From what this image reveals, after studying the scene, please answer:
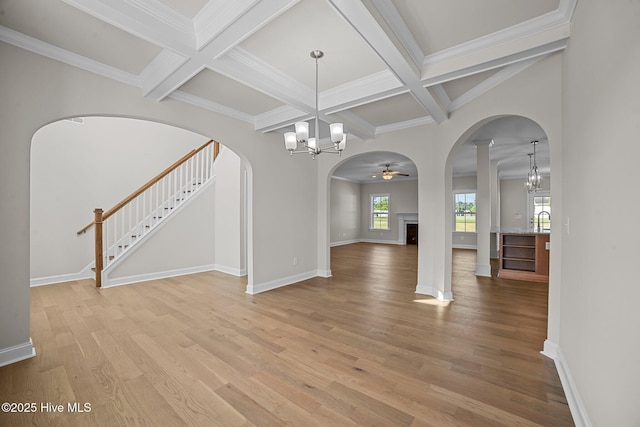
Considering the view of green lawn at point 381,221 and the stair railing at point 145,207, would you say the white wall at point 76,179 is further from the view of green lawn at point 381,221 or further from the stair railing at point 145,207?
the view of green lawn at point 381,221

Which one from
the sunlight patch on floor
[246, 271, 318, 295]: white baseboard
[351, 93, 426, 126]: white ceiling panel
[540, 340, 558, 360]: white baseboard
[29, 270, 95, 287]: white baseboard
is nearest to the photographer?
[540, 340, 558, 360]: white baseboard

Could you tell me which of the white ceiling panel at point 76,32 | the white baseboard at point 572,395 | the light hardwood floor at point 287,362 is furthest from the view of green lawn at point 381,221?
the white ceiling panel at point 76,32

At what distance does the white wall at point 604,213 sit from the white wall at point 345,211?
350 inches

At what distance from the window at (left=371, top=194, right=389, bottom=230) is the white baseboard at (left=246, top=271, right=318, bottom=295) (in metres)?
6.90

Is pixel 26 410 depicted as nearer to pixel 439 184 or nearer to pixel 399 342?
pixel 399 342

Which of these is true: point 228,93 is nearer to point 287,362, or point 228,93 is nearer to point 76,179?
point 287,362

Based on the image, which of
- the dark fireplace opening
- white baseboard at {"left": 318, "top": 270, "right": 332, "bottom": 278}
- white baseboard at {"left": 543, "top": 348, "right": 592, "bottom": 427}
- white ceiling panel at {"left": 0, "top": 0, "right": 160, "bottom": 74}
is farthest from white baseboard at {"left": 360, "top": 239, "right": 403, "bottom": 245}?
white ceiling panel at {"left": 0, "top": 0, "right": 160, "bottom": 74}

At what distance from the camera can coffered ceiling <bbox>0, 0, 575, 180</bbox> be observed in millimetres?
1914

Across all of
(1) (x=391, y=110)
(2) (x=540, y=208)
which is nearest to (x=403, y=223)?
(2) (x=540, y=208)

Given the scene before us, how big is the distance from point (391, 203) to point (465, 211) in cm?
290

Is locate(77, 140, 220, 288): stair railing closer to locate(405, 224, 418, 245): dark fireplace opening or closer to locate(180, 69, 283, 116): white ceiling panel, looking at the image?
locate(180, 69, 283, 116): white ceiling panel

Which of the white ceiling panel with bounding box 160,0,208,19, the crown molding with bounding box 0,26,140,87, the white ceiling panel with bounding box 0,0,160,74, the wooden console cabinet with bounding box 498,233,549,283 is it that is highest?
the white ceiling panel with bounding box 160,0,208,19

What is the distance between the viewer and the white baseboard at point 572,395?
1.55 metres

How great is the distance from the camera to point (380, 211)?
467 inches
